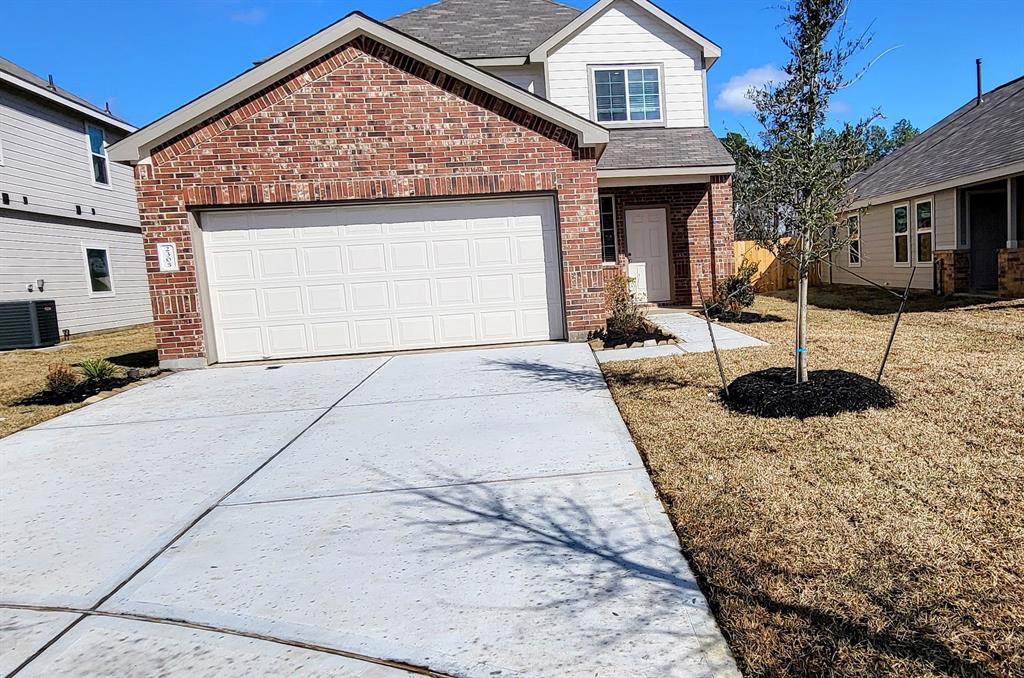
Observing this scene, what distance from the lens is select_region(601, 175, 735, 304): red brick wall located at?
14.0 m

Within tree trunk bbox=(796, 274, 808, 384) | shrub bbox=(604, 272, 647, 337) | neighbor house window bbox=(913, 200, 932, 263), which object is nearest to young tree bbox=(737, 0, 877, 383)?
tree trunk bbox=(796, 274, 808, 384)

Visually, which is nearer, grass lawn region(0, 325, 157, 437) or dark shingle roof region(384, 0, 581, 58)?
grass lawn region(0, 325, 157, 437)

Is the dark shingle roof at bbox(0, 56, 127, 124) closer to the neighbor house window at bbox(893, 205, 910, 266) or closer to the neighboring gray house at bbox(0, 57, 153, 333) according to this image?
the neighboring gray house at bbox(0, 57, 153, 333)

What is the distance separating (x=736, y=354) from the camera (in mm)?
7973

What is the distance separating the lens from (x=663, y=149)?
1360 centimetres

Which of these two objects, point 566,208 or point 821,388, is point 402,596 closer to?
point 821,388

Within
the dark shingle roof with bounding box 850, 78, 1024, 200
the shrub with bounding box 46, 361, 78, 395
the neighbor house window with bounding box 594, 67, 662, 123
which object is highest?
the neighbor house window with bounding box 594, 67, 662, 123

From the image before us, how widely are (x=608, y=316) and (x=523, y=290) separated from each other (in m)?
1.39

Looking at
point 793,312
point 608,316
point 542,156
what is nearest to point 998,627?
point 608,316

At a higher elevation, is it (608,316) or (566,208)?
(566,208)

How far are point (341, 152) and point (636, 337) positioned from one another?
5118mm

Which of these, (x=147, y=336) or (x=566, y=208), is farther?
(x=147, y=336)

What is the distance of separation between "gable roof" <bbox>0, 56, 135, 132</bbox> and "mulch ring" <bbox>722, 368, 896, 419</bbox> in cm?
1626

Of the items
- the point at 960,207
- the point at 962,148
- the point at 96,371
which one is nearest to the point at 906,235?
the point at 962,148
